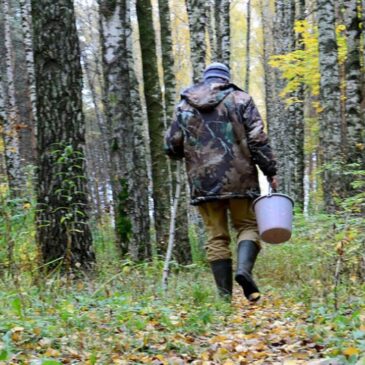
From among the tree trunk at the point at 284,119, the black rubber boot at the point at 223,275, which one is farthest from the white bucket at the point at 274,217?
the tree trunk at the point at 284,119

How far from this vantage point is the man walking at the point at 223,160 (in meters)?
5.50

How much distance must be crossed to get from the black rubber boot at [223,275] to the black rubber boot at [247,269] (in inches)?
7.4

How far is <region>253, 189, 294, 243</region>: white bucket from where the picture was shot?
201 inches

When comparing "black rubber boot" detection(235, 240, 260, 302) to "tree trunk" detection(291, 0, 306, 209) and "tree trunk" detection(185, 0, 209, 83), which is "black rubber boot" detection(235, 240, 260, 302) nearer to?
"tree trunk" detection(185, 0, 209, 83)

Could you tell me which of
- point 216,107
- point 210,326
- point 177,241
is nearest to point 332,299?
point 210,326

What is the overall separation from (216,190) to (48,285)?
1.77 metres

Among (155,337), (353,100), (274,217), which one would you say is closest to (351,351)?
(155,337)

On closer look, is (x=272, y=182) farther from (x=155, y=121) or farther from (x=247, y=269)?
(x=155, y=121)

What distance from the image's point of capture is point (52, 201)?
20.5 ft

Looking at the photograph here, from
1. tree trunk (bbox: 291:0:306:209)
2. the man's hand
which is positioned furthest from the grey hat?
tree trunk (bbox: 291:0:306:209)

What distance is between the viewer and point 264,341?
392cm

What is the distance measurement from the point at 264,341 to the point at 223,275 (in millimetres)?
1679

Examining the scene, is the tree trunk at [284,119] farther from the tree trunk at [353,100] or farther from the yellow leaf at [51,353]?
the yellow leaf at [51,353]

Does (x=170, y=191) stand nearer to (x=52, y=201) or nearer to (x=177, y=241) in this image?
(x=177, y=241)
